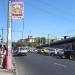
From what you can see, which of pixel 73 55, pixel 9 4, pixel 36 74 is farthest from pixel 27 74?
pixel 73 55

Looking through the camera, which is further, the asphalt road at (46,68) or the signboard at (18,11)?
the asphalt road at (46,68)

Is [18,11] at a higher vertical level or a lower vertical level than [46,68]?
higher

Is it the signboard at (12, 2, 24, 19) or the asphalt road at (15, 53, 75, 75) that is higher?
the signboard at (12, 2, 24, 19)

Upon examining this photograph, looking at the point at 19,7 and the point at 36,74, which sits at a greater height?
the point at 19,7

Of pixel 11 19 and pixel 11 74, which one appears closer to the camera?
pixel 11 74

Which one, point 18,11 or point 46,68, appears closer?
point 18,11

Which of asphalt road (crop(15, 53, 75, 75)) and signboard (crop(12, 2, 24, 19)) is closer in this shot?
signboard (crop(12, 2, 24, 19))

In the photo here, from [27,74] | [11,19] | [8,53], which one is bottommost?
[27,74]

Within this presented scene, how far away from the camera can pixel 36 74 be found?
21.8 meters

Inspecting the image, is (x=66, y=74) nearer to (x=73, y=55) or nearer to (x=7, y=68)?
(x=7, y=68)

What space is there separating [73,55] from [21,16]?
28.6m

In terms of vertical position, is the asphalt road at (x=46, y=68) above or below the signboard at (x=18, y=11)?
below

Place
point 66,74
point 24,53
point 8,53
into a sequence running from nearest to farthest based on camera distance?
point 66,74 < point 8,53 < point 24,53

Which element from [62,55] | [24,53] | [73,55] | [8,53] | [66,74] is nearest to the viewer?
[66,74]
